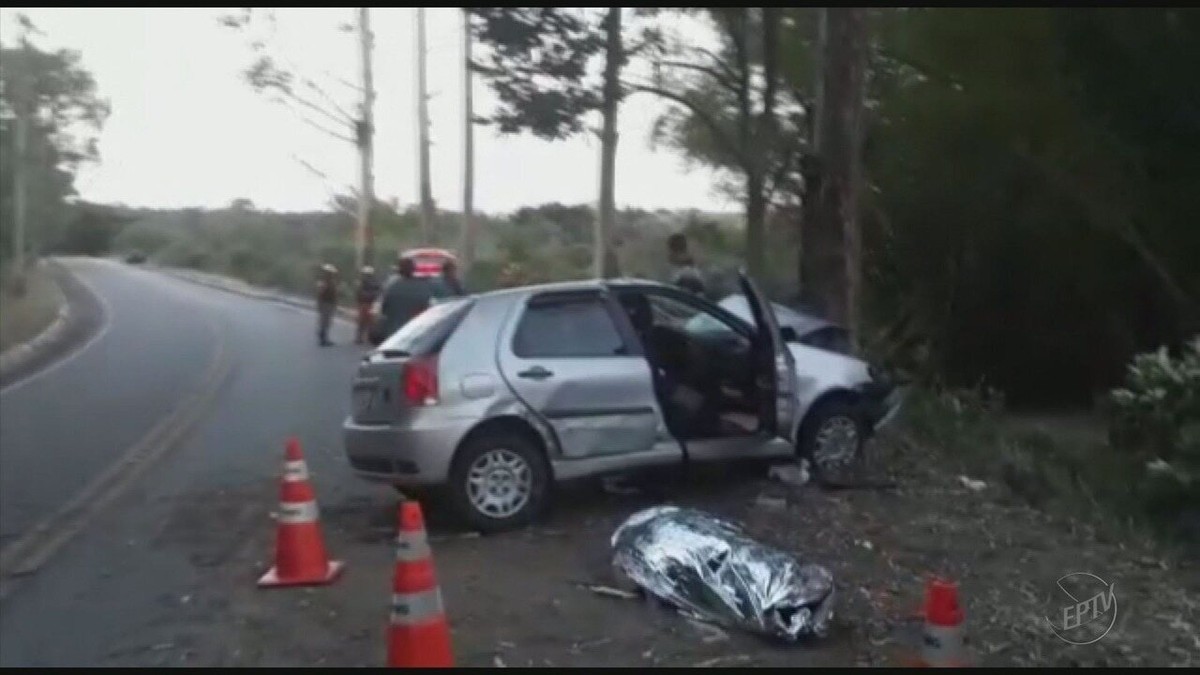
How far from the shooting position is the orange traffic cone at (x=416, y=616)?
6973 millimetres

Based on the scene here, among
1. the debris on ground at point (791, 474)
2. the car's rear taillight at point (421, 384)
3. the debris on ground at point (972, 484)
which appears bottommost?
the debris on ground at point (972, 484)

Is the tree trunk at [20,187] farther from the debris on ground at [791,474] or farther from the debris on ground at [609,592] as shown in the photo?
the debris on ground at [609,592]

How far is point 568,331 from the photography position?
37.1 feet

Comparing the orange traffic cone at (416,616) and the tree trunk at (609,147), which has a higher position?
the tree trunk at (609,147)

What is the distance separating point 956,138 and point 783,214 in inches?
429

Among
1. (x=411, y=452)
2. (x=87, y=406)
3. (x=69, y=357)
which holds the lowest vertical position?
(x=69, y=357)

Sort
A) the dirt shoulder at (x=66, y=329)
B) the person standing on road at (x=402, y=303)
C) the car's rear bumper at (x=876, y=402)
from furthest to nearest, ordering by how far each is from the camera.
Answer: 1. the dirt shoulder at (x=66, y=329)
2. the person standing on road at (x=402, y=303)
3. the car's rear bumper at (x=876, y=402)

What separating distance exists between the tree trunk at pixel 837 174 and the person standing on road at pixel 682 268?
118 cm

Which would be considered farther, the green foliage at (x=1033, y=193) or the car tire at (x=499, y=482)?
the green foliage at (x=1033, y=193)

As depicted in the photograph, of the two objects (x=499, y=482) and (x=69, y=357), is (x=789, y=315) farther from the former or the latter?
(x=69, y=357)

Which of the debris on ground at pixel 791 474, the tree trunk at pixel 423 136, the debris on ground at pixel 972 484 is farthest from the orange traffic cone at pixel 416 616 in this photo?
the tree trunk at pixel 423 136

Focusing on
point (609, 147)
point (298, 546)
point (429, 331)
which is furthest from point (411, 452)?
point (609, 147)

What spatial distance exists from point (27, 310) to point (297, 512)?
40418 mm

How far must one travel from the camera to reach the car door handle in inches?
432
